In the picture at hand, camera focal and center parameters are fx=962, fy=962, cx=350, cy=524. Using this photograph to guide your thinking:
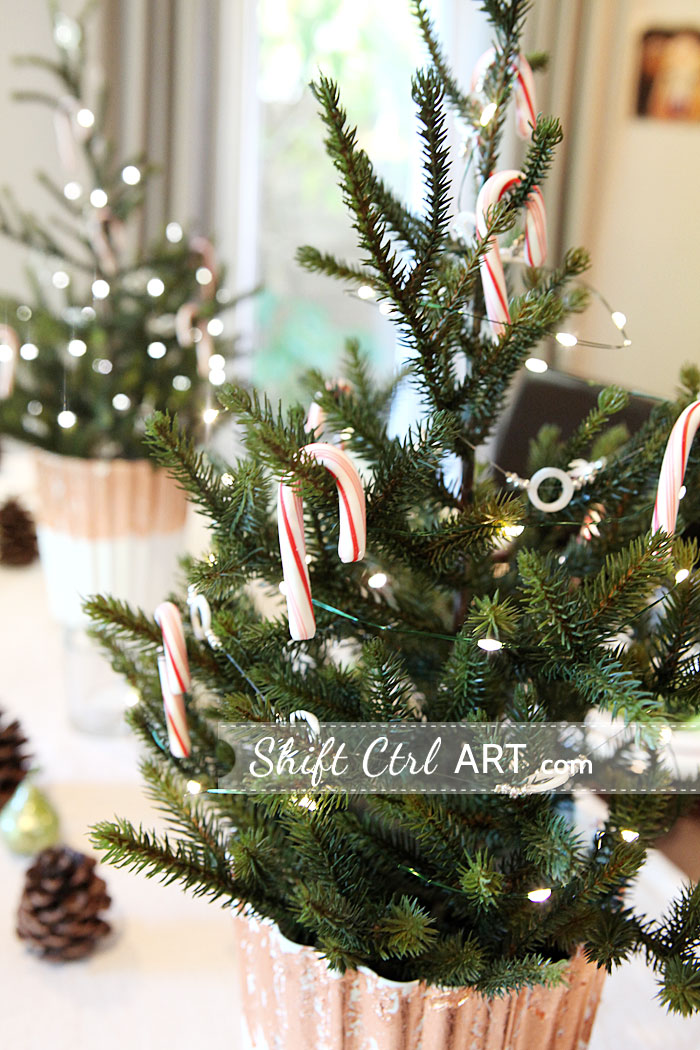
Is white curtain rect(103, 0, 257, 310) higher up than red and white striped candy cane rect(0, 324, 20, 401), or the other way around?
white curtain rect(103, 0, 257, 310)

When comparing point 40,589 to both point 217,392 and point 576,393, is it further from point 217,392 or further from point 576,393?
point 217,392

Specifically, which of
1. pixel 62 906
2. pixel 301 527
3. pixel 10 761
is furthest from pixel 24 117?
pixel 301 527

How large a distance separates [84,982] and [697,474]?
0.54 metres

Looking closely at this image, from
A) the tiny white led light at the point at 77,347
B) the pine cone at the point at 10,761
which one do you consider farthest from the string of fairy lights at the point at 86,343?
the pine cone at the point at 10,761

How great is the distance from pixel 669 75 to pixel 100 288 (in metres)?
2.13

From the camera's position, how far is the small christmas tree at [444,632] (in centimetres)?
45

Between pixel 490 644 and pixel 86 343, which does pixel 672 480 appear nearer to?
pixel 490 644

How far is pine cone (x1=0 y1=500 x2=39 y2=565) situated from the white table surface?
0.59m

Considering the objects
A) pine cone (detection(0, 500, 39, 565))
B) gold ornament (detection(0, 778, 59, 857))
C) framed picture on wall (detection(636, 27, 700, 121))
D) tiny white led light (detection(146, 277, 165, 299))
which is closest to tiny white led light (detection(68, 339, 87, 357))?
tiny white led light (detection(146, 277, 165, 299))

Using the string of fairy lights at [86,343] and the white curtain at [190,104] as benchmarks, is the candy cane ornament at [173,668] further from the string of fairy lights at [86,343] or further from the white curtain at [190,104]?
the white curtain at [190,104]

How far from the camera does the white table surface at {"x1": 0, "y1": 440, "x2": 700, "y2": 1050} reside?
0.64 m

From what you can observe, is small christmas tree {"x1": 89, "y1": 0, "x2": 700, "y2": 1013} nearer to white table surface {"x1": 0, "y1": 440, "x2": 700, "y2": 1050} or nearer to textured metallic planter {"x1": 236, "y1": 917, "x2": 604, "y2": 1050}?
textured metallic planter {"x1": 236, "y1": 917, "x2": 604, "y2": 1050}

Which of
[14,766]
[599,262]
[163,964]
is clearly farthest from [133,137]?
[163,964]

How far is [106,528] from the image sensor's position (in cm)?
105
